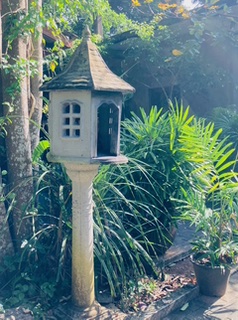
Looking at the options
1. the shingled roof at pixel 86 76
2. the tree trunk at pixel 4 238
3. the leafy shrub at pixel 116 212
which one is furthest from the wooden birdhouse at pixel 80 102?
the tree trunk at pixel 4 238

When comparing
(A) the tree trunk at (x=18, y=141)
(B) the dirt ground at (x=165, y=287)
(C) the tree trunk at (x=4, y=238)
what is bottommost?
(B) the dirt ground at (x=165, y=287)

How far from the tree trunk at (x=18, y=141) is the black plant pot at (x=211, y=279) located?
1637mm

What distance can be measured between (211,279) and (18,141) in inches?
85.8

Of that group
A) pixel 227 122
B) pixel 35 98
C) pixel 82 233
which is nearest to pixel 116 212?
Answer: pixel 82 233

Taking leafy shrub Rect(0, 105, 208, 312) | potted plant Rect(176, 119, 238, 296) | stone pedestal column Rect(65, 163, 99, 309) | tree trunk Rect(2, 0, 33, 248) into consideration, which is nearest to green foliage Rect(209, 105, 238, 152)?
leafy shrub Rect(0, 105, 208, 312)

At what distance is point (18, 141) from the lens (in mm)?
3215

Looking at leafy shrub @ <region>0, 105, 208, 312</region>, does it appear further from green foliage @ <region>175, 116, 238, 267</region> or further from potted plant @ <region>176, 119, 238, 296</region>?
potted plant @ <region>176, 119, 238, 296</region>

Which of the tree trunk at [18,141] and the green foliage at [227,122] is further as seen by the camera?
the green foliage at [227,122]

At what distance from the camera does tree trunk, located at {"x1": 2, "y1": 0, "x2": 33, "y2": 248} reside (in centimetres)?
319

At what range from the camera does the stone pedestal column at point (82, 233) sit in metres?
2.61

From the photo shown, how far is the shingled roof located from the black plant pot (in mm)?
1815

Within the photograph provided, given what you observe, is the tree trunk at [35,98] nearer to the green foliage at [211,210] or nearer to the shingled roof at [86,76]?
the shingled roof at [86,76]

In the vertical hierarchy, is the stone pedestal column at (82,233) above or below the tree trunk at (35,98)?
below

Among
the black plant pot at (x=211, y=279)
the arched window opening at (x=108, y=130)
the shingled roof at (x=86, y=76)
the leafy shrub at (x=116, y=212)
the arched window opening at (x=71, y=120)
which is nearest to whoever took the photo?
the shingled roof at (x=86, y=76)
